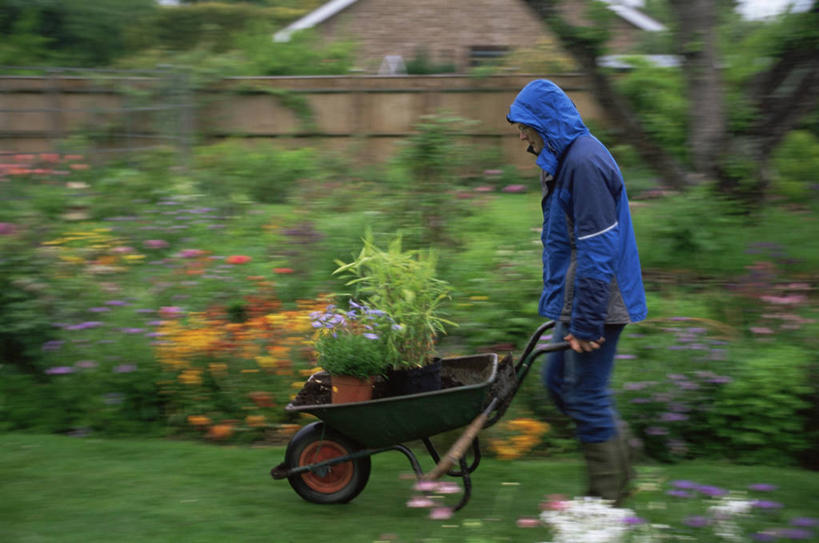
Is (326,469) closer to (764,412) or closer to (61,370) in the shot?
(61,370)

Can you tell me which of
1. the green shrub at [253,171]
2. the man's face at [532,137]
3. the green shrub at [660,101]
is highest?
the green shrub at [660,101]

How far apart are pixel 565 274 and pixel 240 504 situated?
6.19ft

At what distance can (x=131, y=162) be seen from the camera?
34.4 ft

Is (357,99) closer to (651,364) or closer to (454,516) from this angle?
(651,364)

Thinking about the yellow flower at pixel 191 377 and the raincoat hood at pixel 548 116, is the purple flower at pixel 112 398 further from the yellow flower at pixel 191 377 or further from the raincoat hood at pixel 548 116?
the raincoat hood at pixel 548 116

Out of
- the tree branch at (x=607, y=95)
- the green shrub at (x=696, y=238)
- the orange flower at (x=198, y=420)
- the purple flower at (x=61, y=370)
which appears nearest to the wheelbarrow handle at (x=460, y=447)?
the orange flower at (x=198, y=420)

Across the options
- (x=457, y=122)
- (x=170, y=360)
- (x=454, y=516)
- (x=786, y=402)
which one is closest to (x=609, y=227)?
(x=454, y=516)


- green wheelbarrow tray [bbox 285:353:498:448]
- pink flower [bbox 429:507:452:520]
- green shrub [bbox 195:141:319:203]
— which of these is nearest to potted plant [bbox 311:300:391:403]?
green wheelbarrow tray [bbox 285:353:498:448]

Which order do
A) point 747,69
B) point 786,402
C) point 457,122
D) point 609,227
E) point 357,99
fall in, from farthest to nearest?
point 357,99 → point 747,69 → point 457,122 → point 786,402 → point 609,227

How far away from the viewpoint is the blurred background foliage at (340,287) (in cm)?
456

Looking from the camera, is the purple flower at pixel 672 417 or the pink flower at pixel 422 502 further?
the purple flower at pixel 672 417

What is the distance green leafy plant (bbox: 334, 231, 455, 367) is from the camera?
378 centimetres

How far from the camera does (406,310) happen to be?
3.85 metres

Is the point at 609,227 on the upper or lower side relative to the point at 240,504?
upper
